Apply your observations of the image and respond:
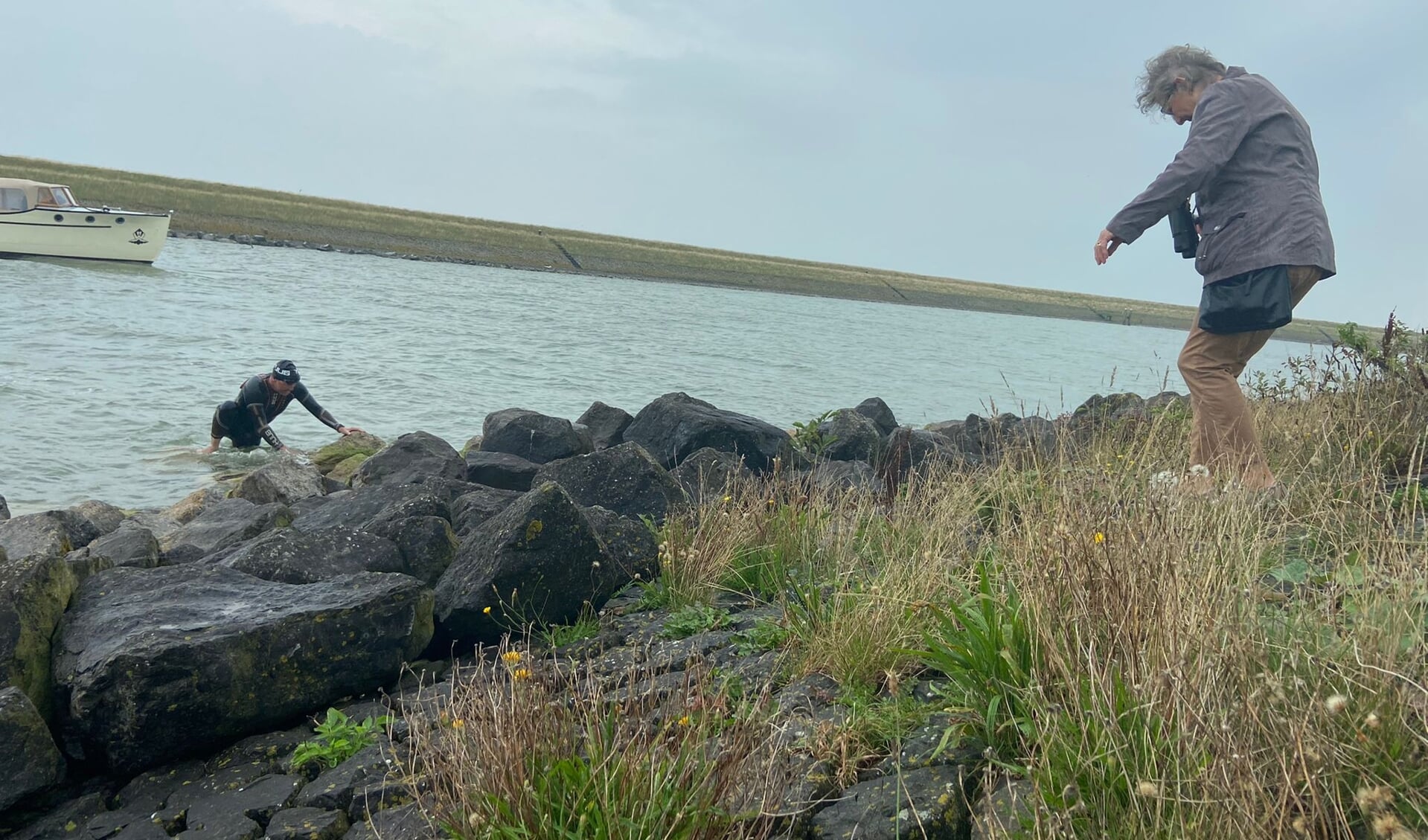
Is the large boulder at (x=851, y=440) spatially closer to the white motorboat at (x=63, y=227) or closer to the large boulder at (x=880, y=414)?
the large boulder at (x=880, y=414)

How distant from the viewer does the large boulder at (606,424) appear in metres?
12.2

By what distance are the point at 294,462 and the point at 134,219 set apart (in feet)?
91.7

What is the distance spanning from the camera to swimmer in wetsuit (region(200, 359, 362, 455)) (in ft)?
44.8

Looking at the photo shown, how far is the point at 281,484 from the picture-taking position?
10398 millimetres

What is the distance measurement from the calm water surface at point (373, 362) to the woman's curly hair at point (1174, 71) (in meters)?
2.05

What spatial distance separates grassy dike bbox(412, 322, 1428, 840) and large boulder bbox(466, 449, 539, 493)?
553 centimetres

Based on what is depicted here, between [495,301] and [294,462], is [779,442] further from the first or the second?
[495,301]

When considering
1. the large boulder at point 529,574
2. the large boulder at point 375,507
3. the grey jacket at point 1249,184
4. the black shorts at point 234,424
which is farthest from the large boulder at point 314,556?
the black shorts at point 234,424

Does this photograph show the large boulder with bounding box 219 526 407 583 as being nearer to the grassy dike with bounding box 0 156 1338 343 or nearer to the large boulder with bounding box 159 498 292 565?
the large boulder with bounding box 159 498 292 565

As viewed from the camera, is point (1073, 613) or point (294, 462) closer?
point (1073, 613)

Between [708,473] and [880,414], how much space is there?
717 centimetres

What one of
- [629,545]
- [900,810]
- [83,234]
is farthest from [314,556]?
[83,234]

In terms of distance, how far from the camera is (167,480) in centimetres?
1249

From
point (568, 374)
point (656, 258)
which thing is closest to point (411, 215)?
point (656, 258)
